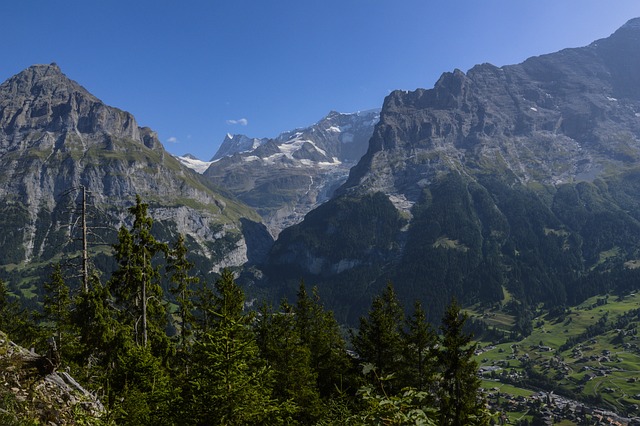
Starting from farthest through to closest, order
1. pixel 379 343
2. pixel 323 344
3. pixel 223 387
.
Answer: pixel 323 344 < pixel 379 343 < pixel 223 387

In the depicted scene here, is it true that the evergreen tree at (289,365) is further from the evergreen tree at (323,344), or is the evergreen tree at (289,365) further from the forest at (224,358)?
the evergreen tree at (323,344)

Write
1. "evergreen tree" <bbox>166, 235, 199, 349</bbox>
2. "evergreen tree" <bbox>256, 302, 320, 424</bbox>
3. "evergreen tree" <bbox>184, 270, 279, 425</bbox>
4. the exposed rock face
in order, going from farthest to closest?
"evergreen tree" <bbox>166, 235, 199, 349</bbox>
"evergreen tree" <bbox>256, 302, 320, 424</bbox>
"evergreen tree" <bbox>184, 270, 279, 425</bbox>
the exposed rock face

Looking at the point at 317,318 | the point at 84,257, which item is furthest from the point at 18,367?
the point at 317,318

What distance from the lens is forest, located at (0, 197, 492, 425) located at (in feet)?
39.1

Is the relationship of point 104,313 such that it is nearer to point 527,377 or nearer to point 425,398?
point 425,398

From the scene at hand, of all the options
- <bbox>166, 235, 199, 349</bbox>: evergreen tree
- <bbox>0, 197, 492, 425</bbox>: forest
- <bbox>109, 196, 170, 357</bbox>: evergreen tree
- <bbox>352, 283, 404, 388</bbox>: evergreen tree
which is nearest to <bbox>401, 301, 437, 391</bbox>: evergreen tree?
<bbox>0, 197, 492, 425</bbox>: forest

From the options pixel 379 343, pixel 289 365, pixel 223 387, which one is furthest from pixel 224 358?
pixel 379 343

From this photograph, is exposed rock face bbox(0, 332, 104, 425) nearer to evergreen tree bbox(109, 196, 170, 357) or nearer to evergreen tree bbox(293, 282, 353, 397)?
evergreen tree bbox(293, 282, 353, 397)

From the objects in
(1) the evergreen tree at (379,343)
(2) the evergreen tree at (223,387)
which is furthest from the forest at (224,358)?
(1) the evergreen tree at (379,343)

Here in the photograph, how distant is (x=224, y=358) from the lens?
12.0m

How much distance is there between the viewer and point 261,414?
488 inches

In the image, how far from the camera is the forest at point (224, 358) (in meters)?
11.9

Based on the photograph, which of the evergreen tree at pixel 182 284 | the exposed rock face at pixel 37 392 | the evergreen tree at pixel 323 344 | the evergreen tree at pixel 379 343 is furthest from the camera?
the evergreen tree at pixel 182 284

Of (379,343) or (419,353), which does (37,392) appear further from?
(419,353)
